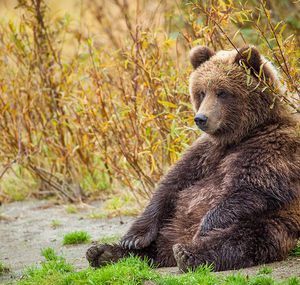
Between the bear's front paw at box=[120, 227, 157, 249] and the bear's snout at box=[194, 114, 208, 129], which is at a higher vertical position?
the bear's snout at box=[194, 114, 208, 129]

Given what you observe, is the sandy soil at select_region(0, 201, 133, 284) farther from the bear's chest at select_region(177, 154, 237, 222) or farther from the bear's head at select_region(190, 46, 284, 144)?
the bear's head at select_region(190, 46, 284, 144)

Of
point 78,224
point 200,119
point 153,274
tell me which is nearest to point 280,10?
point 78,224

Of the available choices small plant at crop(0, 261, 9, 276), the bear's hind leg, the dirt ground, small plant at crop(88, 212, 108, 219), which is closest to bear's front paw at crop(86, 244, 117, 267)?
the dirt ground

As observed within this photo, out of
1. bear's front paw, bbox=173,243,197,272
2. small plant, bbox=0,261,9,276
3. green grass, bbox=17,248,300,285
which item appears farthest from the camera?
small plant, bbox=0,261,9,276

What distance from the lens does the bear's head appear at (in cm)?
621

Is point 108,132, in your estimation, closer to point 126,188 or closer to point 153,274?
point 126,188

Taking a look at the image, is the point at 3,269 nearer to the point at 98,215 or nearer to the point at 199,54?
the point at 98,215

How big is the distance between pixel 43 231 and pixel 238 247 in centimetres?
313

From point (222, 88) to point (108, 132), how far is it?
8.81 ft

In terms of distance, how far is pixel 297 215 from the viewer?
5926 millimetres

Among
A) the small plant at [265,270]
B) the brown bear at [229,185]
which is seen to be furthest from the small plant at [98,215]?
the small plant at [265,270]

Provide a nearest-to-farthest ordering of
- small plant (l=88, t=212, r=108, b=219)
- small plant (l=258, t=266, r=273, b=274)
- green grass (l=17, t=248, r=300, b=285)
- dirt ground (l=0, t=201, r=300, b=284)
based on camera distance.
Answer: green grass (l=17, t=248, r=300, b=285) → small plant (l=258, t=266, r=273, b=274) → dirt ground (l=0, t=201, r=300, b=284) → small plant (l=88, t=212, r=108, b=219)

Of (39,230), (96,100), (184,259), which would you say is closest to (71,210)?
(39,230)

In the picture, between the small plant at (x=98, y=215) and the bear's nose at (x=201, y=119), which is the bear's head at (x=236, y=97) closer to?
the bear's nose at (x=201, y=119)
